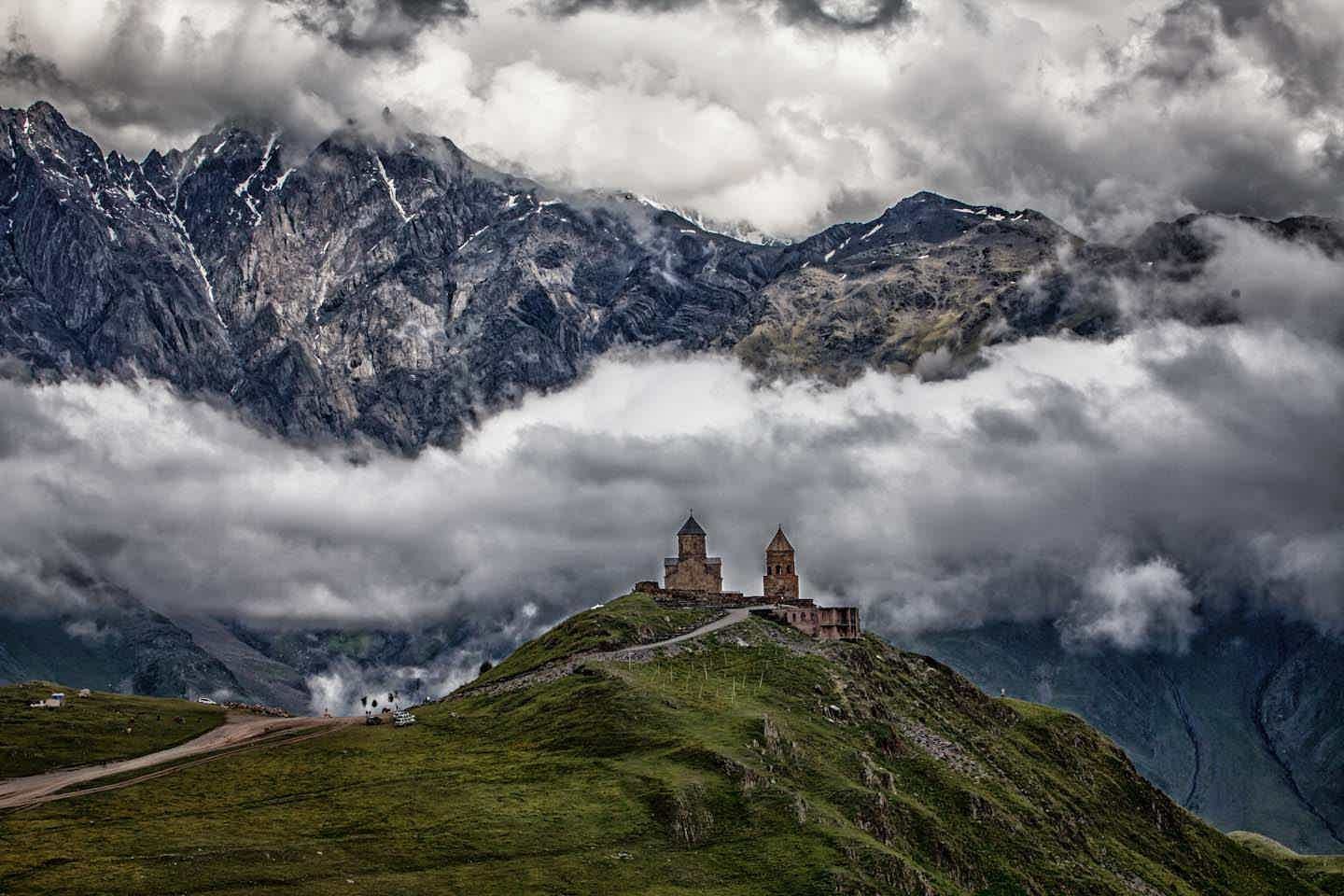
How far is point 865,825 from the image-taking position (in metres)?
199

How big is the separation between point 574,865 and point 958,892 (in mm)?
61676

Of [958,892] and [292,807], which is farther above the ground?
[292,807]

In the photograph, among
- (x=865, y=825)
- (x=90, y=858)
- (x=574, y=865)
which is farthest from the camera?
(x=865, y=825)

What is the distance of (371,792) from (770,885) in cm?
5599

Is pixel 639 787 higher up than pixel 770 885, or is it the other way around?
pixel 639 787

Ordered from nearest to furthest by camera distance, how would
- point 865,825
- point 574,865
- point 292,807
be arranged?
point 574,865
point 292,807
point 865,825

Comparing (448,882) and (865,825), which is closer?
(448,882)

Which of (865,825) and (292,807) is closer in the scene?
(292,807)

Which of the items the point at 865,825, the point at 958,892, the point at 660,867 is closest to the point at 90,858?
the point at 660,867

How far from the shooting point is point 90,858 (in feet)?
520

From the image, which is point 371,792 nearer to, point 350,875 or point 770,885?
point 350,875

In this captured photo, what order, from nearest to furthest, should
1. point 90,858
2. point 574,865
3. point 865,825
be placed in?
point 90,858 → point 574,865 → point 865,825

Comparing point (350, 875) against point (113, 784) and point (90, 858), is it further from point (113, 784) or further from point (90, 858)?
point (113, 784)

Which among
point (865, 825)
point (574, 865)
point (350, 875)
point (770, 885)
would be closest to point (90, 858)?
point (350, 875)
